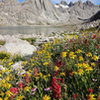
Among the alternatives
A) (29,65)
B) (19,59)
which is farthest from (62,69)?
(19,59)

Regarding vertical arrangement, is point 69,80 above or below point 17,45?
above

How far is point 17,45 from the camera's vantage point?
40.2 ft

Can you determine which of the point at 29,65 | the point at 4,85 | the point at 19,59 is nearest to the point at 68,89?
the point at 4,85

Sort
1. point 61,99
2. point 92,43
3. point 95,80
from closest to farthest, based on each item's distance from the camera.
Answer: point 61,99
point 95,80
point 92,43

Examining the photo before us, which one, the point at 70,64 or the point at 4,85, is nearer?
the point at 4,85

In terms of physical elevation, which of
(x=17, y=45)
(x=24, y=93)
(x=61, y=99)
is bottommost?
(x=17, y=45)

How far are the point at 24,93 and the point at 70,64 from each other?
144cm

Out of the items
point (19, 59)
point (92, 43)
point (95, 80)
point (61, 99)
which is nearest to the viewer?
point (61, 99)

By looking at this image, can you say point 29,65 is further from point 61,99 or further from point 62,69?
point 61,99

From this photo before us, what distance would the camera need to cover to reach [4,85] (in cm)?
394

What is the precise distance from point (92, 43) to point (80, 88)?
2931 millimetres

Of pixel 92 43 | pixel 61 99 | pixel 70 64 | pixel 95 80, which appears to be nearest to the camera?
pixel 61 99

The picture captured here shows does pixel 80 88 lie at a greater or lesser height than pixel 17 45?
greater

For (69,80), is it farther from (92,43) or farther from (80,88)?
(92,43)
